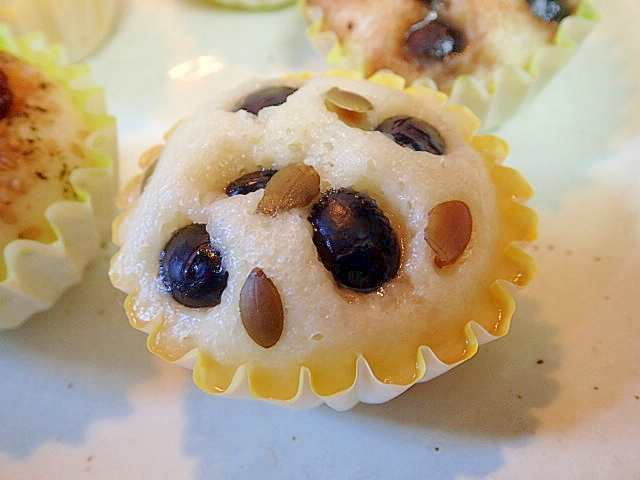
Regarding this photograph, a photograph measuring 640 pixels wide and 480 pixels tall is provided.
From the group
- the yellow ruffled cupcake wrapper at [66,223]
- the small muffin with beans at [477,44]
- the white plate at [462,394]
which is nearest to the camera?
the white plate at [462,394]

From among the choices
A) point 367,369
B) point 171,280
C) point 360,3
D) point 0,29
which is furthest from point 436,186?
point 0,29

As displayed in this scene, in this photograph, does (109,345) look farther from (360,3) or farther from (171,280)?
(360,3)

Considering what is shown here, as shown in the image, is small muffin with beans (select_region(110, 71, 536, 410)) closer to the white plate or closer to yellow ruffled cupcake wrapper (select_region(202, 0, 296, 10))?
the white plate

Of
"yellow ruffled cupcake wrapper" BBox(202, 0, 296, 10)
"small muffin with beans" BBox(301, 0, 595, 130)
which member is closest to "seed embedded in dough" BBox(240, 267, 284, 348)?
"small muffin with beans" BBox(301, 0, 595, 130)

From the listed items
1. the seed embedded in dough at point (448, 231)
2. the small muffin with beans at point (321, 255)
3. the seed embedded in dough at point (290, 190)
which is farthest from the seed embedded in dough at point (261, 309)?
the seed embedded in dough at point (448, 231)

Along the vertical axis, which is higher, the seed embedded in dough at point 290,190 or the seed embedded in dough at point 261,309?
the seed embedded in dough at point 290,190

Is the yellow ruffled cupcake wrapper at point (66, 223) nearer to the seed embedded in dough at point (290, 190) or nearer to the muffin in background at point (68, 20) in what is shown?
the muffin in background at point (68, 20)
